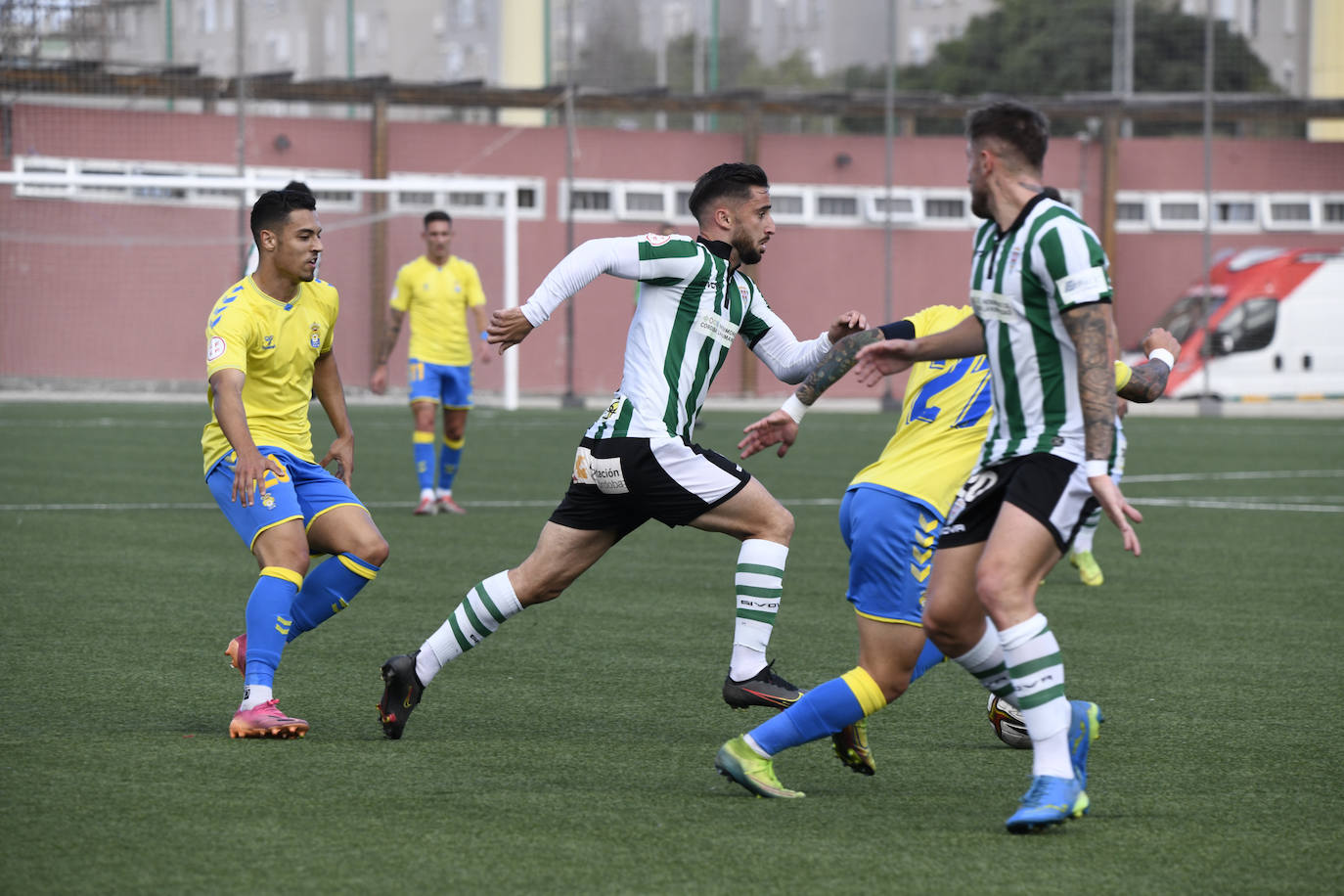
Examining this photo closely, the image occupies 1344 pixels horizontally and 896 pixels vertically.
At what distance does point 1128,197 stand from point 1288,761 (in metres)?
29.4

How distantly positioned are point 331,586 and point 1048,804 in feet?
9.21

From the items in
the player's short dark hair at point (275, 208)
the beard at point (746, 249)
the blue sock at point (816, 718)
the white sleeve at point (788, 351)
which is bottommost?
the blue sock at point (816, 718)

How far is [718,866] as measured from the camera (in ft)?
13.7

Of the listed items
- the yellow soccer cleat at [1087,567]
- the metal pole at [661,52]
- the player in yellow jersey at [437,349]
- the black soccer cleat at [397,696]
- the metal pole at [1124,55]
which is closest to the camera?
the black soccer cleat at [397,696]

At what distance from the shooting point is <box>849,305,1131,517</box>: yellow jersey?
5348mm

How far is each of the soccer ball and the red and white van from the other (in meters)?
25.2

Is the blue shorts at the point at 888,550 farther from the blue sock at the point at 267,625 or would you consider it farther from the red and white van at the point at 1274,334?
the red and white van at the point at 1274,334

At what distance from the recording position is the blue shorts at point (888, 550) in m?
5.12

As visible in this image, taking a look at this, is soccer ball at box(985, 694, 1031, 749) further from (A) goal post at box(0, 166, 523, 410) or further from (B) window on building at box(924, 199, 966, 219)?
(B) window on building at box(924, 199, 966, 219)

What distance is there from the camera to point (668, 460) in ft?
18.5

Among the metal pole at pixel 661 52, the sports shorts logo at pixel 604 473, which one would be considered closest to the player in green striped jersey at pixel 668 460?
the sports shorts logo at pixel 604 473

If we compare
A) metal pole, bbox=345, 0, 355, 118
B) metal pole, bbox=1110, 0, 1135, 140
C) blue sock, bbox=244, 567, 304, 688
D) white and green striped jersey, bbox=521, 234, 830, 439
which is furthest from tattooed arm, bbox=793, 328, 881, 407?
metal pole, bbox=1110, 0, 1135, 140

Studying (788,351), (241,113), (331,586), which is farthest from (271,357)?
(241,113)

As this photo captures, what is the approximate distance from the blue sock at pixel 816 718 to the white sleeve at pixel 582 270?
1.46 metres
